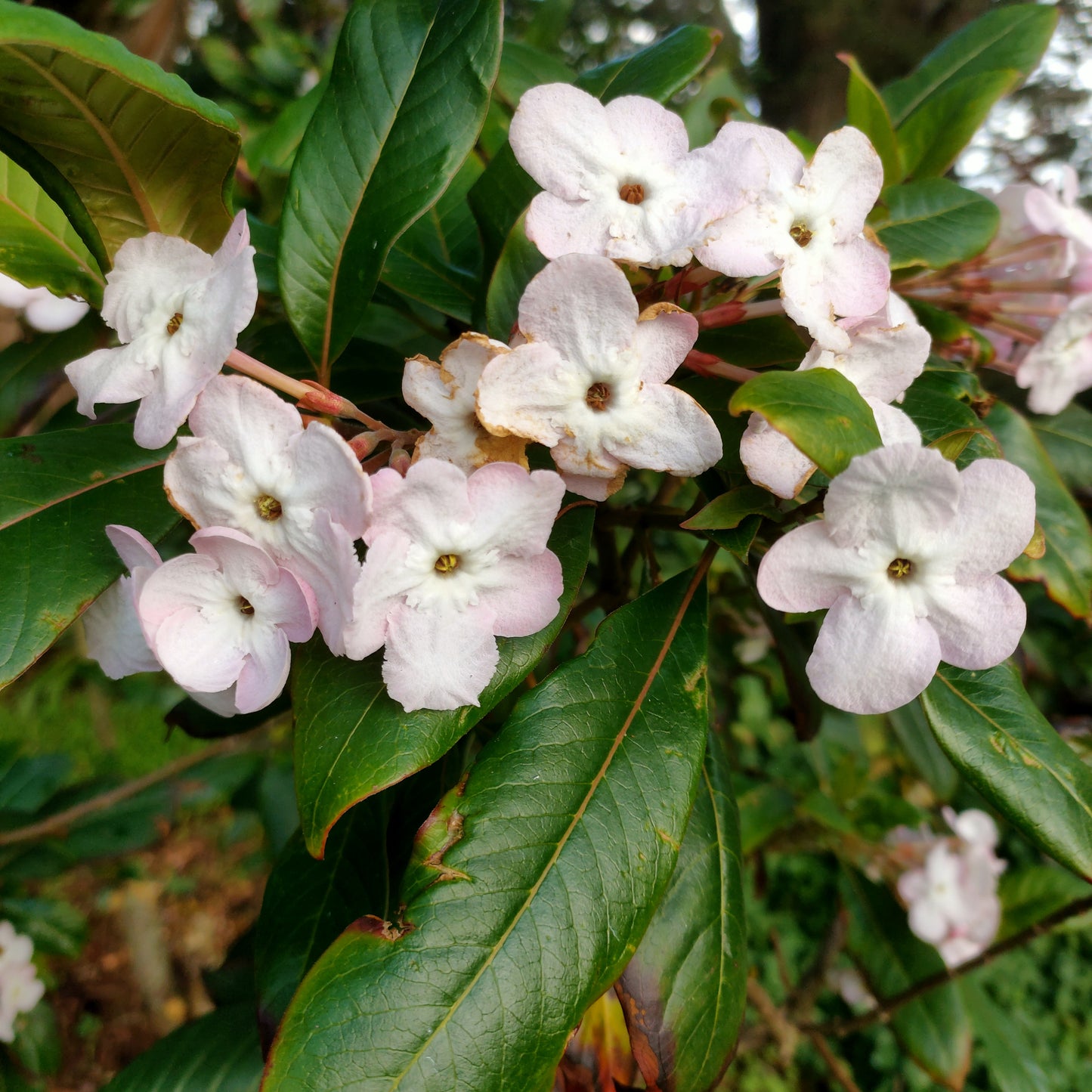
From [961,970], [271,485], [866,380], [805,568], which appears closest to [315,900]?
[271,485]

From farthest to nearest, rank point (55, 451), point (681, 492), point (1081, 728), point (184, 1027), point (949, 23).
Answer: point (949, 23)
point (1081, 728)
point (681, 492)
point (184, 1027)
point (55, 451)

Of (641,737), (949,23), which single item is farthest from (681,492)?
(949,23)

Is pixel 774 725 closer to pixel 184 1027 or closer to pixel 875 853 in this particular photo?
pixel 875 853

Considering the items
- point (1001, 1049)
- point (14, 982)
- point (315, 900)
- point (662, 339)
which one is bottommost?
point (1001, 1049)

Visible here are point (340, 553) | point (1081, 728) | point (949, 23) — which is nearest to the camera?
point (340, 553)

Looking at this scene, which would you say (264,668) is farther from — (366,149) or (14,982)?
(14,982)

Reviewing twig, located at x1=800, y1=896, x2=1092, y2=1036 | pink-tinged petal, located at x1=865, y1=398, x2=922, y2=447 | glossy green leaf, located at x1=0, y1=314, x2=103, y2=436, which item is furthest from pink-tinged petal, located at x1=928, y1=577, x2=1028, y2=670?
glossy green leaf, located at x1=0, y1=314, x2=103, y2=436
